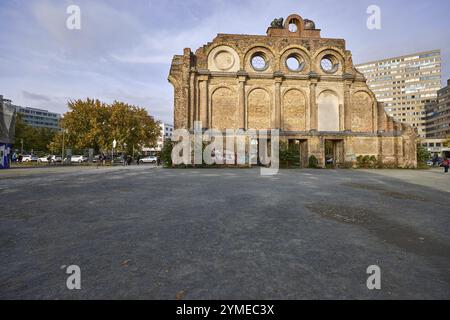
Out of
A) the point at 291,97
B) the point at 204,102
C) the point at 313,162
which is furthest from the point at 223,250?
the point at 291,97

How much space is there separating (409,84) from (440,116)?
29837 millimetres

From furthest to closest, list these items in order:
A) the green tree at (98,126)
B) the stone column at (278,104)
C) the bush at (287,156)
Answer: the green tree at (98,126), the stone column at (278,104), the bush at (287,156)

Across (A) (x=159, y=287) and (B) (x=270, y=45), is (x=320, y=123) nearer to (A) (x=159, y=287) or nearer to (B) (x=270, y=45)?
(B) (x=270, y=45)

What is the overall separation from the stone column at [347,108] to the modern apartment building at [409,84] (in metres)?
98.7

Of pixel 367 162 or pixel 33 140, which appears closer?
pixel 367 162

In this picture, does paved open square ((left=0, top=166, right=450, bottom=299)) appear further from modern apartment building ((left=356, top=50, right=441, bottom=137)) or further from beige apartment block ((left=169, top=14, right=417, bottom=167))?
modern apartment building ((left=356, top=50, right=441, bottom=137))

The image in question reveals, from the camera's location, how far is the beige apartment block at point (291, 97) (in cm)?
2417

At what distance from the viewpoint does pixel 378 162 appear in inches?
955

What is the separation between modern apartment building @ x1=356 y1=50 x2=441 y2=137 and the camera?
10106cm

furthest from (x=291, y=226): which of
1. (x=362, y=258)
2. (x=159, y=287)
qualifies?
(x=159, y=287)

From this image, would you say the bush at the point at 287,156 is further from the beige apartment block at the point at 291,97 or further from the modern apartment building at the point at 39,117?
the modern apartment building at the point at 39,117

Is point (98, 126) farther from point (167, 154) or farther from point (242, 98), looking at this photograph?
point (242, 98)

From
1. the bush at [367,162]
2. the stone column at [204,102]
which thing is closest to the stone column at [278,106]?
the stone column at [204,102]

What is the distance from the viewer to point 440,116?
84.2 metres
